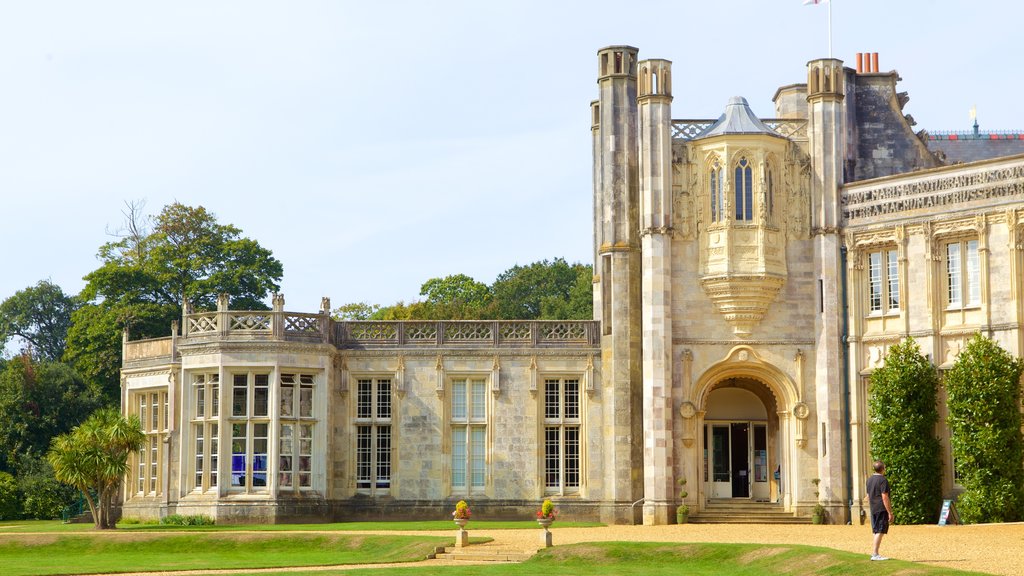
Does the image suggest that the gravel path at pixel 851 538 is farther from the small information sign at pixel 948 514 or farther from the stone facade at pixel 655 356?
the stone facade at pixel 655 356

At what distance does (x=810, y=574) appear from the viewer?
2303cm

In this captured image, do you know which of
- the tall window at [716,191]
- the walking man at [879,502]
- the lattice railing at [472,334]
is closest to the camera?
the walking man at [879,502]

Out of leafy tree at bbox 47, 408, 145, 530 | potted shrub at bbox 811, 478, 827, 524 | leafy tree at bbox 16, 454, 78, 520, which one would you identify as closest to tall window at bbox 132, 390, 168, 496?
leafy tree at bbox 47, 408, 145, 530

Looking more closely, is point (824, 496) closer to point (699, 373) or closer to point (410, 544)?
point (699, 373)

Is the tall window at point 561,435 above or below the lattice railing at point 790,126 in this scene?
below

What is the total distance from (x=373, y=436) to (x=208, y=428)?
15.1ft

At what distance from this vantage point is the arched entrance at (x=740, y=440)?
40.5m

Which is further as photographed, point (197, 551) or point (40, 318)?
point (40, 318)

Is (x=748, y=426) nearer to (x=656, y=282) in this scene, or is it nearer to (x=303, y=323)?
(x=656, y=282)

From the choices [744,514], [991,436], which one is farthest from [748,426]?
[991,436]

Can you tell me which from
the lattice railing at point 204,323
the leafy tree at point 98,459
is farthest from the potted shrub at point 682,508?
the leafy tree at point 98,459

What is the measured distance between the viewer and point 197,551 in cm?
3181

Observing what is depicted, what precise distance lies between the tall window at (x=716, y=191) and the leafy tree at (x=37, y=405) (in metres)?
30.9

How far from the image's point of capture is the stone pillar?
125 feet
